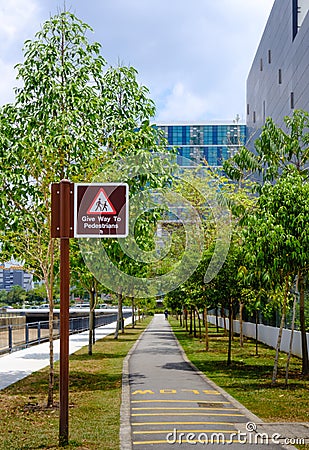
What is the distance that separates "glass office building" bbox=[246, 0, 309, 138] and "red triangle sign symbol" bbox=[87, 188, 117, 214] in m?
29.5

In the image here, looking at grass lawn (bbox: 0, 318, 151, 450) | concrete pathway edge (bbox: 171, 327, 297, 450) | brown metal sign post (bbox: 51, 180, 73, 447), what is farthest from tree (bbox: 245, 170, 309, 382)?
brown metal sign post (bbox: 51, 180, 73, 447)

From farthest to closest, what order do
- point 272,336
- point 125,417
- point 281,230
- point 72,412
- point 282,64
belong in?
1. point 282,64
2. point 272,336
3. point 281,230
4. point 72,412
5. point 125,417

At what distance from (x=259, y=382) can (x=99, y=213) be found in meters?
8.91

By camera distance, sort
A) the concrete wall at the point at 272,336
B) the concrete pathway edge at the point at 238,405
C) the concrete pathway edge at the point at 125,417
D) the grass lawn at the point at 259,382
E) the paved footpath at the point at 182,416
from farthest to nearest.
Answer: the concrete wall at the point at 272,336 → the grass lawn at the point at 259,382 → the concrete pathway edge at the point at 238,405 → the paved footpath at the point at 182,416 → the concrete pathway edge at the point at 125,417

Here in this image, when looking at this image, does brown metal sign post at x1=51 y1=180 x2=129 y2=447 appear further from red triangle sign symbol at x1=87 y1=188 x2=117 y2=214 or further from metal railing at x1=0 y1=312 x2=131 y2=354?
metal railing at x1=0 y1=312 x2=131 y2=354

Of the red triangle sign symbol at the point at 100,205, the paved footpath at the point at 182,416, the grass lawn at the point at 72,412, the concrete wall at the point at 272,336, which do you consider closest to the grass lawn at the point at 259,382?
the paved footpath at the point at 182,416

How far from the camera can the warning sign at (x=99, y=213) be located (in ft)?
30.3

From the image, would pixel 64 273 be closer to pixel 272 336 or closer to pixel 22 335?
pixel 22 335

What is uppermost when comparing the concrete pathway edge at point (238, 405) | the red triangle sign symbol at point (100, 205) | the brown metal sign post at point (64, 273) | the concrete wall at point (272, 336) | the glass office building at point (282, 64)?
the glass office building at point (282, 64)

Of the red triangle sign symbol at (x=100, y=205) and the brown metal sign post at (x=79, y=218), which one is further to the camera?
the red triangle sign symbol at (x=100, y=205)

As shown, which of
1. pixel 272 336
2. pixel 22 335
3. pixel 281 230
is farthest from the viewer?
pixel 272 336

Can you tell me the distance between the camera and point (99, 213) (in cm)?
932

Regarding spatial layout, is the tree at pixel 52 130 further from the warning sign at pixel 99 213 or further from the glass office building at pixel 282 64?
the glass office building at pixel 282 64

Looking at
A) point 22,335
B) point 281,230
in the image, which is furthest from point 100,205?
point 22,335
